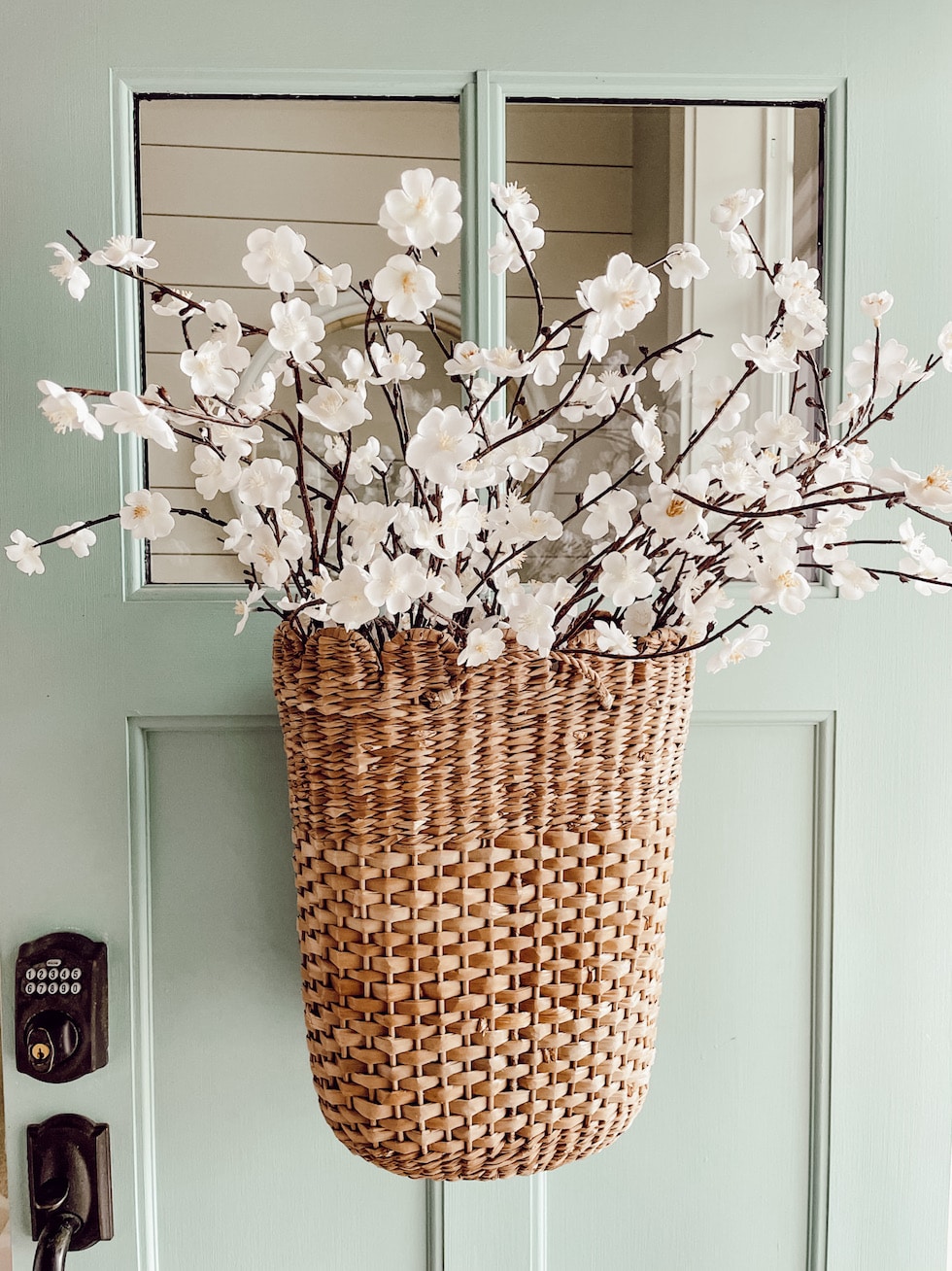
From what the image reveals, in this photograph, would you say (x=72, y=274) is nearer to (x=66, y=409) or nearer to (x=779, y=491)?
(x=66, y=409)

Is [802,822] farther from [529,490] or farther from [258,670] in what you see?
[258,670]

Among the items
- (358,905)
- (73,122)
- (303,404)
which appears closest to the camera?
(303,404)

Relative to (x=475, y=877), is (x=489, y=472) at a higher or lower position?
higher

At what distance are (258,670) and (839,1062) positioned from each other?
0.70 m

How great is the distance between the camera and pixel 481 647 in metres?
0.60

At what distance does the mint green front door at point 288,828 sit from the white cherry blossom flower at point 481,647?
13.3 inches

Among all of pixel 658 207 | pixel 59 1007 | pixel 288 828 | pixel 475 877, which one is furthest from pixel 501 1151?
pixel 658 207

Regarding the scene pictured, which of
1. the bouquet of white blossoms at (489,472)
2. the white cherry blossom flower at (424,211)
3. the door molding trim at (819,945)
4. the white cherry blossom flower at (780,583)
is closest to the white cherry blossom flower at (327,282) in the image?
the bouquet of white blossoms at (489,472)

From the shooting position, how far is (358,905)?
667 millimetres

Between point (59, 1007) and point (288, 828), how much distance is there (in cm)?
27

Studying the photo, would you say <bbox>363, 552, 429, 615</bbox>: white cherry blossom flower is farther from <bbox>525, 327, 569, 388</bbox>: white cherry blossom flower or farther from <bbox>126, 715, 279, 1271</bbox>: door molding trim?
<bbox>126, 715, 279, 1271</bbox>: door molding trim

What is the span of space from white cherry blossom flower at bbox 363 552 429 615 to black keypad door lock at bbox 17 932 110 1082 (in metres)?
0.54

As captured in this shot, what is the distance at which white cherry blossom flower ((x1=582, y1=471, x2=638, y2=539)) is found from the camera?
66cm

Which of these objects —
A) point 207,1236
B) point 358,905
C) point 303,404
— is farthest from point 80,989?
point 303,404
